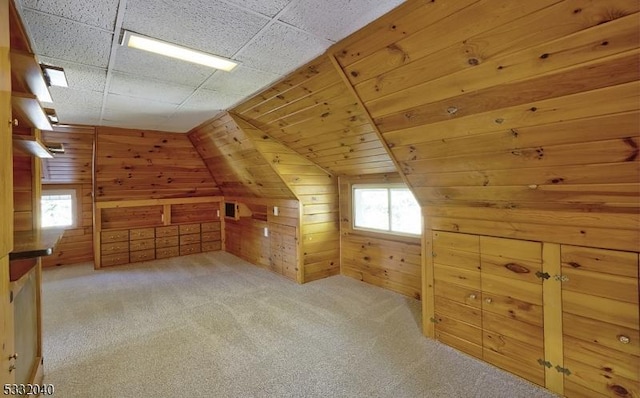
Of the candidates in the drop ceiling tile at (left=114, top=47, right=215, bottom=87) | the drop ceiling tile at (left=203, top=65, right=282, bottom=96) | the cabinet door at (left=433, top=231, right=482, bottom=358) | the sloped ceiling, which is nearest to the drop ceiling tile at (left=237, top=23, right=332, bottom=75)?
the sloped ceiling

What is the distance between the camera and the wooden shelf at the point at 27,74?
1.27 meters

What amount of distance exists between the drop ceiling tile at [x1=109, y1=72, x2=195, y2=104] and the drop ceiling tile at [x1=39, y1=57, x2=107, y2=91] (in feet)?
0.26

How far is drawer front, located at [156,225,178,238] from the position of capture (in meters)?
5.64

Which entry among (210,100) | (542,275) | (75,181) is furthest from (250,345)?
(75,181)

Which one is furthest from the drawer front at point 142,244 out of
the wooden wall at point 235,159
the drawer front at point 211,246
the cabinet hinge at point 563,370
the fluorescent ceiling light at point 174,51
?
the cabinet hinge at point 563,370

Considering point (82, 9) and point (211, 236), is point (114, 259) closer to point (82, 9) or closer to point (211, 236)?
point (211, 236)

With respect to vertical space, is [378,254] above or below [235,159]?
below

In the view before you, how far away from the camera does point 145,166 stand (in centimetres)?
488

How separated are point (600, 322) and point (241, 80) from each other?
9.63ft

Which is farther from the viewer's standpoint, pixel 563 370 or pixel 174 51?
pixel 174 51

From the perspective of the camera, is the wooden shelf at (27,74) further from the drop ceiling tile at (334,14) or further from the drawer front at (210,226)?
the drawer front at (210,226)

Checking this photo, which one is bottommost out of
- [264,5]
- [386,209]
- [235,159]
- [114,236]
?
[114,236]

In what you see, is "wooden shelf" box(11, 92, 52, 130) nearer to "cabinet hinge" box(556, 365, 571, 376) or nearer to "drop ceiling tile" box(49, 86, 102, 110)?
"drop ceiling tile" box(49, 86, 102, 110)

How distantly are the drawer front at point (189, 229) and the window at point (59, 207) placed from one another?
1.80 metres
